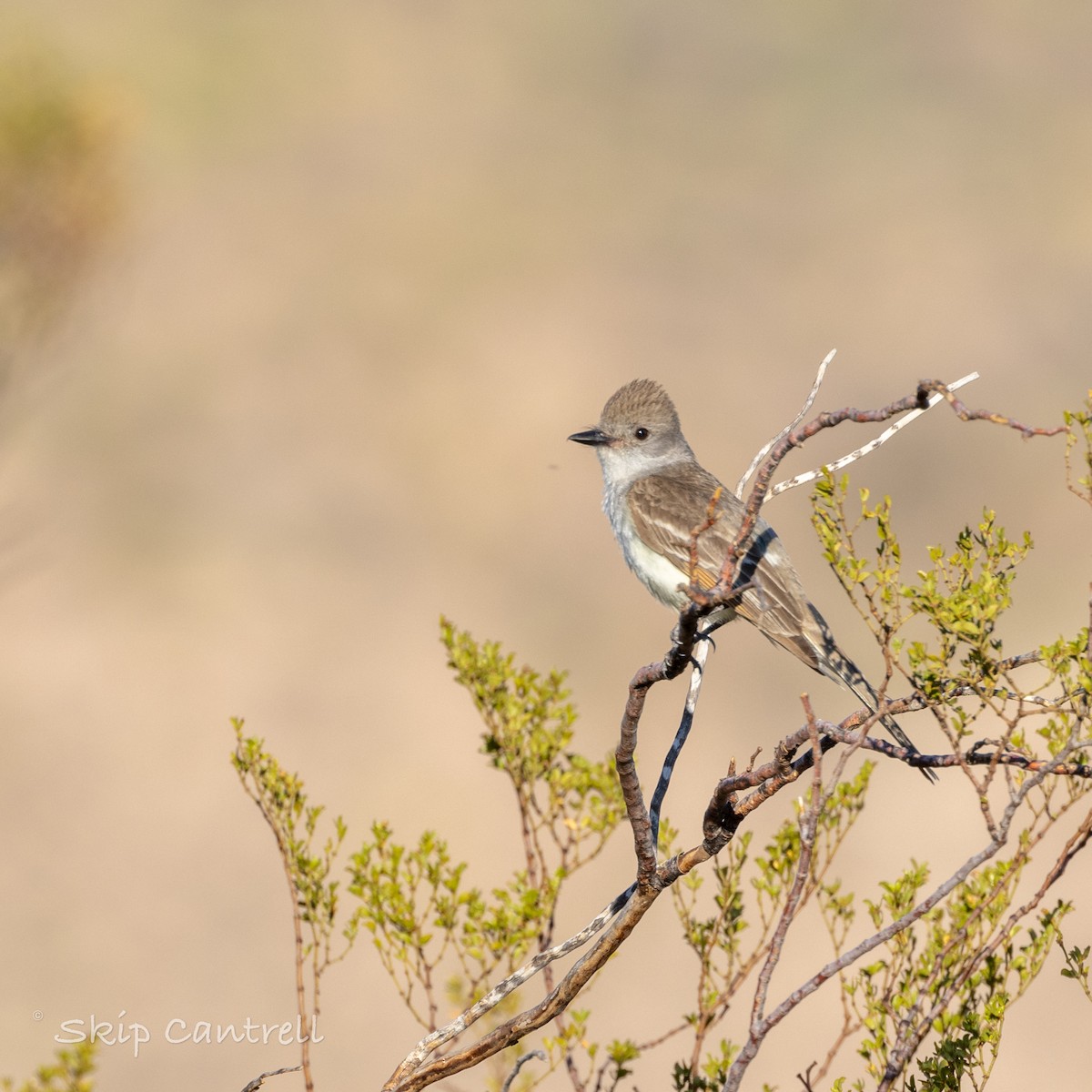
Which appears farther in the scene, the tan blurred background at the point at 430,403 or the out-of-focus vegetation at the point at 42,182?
the out-of-focus vegetation at the point at 42,182

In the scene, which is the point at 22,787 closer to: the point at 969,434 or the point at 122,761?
the point at 122,761

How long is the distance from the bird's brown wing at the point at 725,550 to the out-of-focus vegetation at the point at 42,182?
9398 millimetres

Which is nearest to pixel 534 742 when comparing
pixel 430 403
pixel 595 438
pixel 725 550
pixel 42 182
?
pixel 725 550

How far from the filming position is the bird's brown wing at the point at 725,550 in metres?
6.11

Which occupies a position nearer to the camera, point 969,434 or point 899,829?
point 899,829

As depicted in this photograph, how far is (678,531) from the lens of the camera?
Answer: 6516 mm

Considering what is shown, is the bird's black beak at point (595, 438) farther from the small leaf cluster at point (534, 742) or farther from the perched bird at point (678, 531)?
the small leaf cluster at point (534, 742)

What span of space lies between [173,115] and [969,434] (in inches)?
712

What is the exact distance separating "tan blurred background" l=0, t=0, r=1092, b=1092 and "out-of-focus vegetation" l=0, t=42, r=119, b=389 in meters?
0.20

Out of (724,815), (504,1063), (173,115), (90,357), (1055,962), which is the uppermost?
(173,115)

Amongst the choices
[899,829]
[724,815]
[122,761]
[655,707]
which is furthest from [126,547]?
[724,815]

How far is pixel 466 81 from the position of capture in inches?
1289

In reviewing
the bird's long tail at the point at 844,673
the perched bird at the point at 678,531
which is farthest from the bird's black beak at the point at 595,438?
the bird's long tail at the point at 844,673

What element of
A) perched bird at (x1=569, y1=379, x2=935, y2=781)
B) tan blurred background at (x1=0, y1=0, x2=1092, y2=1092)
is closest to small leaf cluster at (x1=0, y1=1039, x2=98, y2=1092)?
perched bird at (x1=569, y1=379, x2=935, y2=781)
